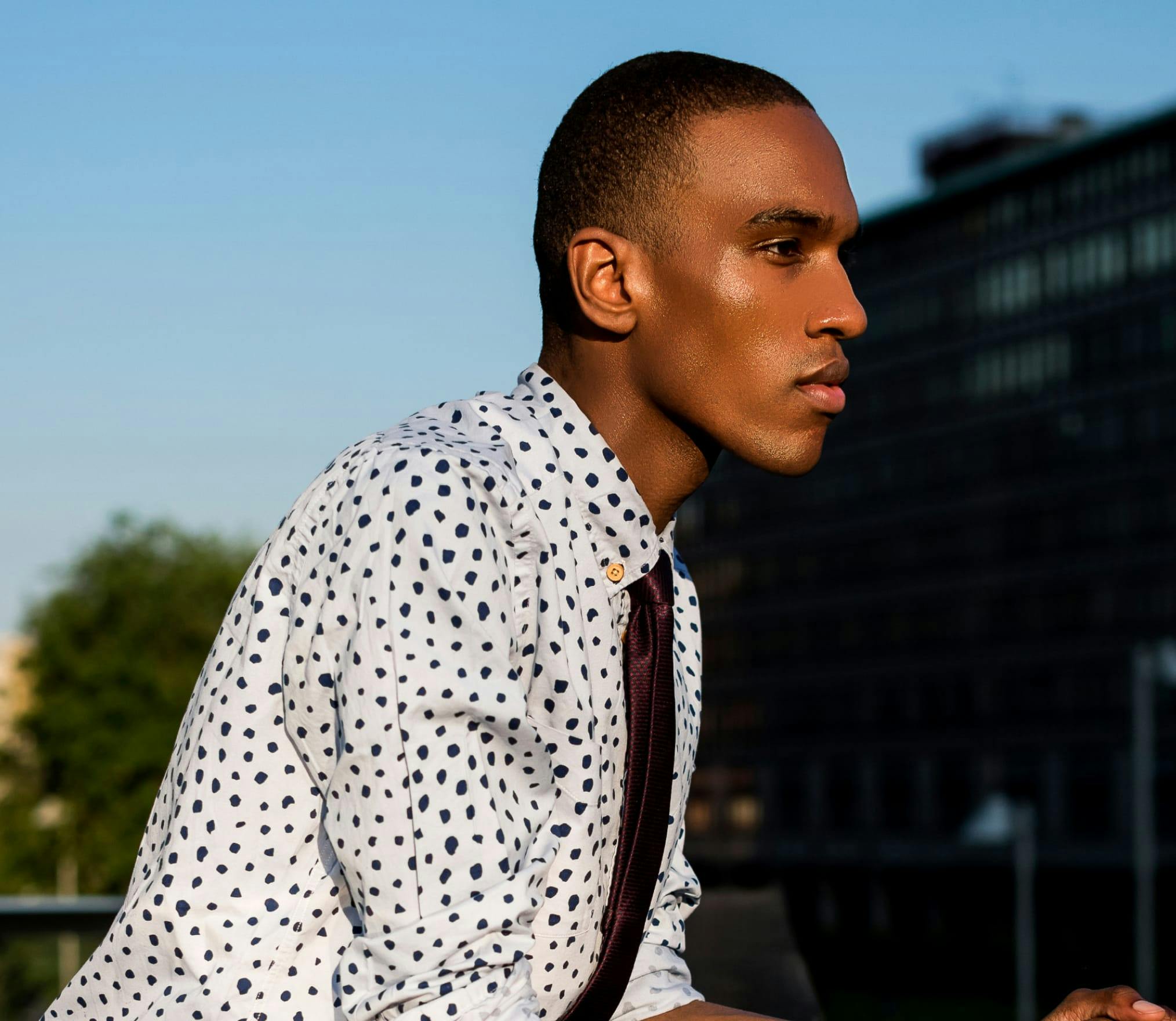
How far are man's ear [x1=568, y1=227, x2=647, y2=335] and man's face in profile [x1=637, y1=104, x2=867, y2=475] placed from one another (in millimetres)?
19

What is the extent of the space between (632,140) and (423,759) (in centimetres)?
82

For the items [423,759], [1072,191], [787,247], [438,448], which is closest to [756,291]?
[787,247]

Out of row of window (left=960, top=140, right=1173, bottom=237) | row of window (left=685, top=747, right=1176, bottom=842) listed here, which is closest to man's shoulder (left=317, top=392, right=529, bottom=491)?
row of window (left=685, top=747, right=1176, bottom=842)

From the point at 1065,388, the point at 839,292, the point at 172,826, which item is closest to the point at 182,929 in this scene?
the point at 172,826

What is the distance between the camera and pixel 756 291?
6.98ft

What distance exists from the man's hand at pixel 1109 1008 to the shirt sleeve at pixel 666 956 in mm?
533

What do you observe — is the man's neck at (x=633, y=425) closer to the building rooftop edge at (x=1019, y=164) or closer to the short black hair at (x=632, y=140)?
the short black hair at (x=632, y=140)

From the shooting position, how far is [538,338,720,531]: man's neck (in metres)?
2.17

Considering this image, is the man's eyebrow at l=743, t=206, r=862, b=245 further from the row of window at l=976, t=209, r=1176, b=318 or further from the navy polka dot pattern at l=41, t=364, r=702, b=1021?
the row of window at l=976, t=209, r=1176, b=318

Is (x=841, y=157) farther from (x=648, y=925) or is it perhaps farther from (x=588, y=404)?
(x=648, y=925)

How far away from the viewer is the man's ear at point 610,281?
2150 mm

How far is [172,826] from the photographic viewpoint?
6.19ft

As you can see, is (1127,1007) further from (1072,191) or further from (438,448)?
(1072,191)

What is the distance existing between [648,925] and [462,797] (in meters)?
0.88
